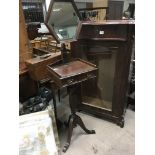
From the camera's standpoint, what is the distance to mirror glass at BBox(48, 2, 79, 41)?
148 centimetres

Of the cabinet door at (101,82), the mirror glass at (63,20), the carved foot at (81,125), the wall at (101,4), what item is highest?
the wall at (101,4)

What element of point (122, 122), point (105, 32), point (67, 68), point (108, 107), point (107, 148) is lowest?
point (107, 148)

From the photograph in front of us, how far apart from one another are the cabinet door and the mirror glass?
1.61 ft

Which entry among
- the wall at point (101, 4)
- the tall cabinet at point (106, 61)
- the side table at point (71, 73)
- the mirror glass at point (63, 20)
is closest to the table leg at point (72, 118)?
the side table at point (71, 73)

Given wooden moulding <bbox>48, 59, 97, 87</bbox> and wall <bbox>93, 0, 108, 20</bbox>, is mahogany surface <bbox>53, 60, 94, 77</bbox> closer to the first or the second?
wooden moulding <bbox>48, 59, 97, 87</bbox>

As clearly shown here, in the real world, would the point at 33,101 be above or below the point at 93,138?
above

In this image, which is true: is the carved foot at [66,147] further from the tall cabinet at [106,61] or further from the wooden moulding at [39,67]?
the wooden moulding at [39,67]

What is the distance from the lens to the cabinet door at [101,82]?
2010 millimetres

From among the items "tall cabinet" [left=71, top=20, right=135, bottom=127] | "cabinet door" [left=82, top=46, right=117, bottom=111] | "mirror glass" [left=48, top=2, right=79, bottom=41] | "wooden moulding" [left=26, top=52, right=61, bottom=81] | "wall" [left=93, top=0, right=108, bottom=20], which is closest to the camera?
"mirror glass" [left=48, top=2, right=79, bottom=41]

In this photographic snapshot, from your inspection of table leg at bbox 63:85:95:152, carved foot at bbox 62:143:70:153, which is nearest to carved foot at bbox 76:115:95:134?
table leg at bbox 63:85:95:152

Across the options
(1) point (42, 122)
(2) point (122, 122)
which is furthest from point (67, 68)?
(2) point (122, 122)
